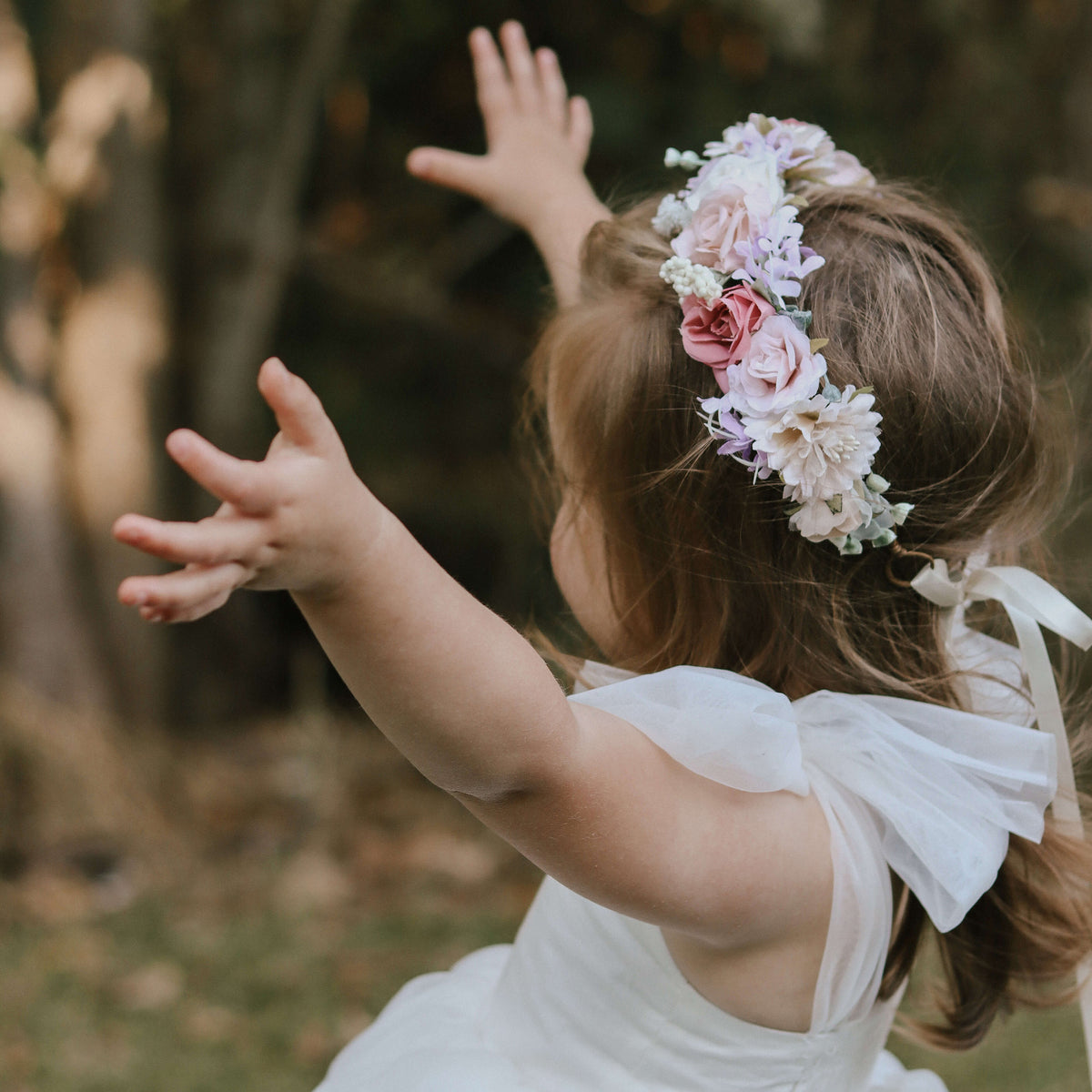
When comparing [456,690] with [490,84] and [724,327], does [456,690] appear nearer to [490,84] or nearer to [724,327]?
[724,327]

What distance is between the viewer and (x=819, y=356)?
1149mm

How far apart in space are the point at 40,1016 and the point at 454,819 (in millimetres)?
1388

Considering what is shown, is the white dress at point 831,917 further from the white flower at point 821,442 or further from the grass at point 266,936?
the grass at point 266,936

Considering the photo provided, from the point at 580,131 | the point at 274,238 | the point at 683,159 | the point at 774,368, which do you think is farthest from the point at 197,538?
the point at 274,238

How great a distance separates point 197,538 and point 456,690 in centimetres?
21

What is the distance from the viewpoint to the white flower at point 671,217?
1341mm

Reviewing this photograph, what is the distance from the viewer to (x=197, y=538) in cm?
73

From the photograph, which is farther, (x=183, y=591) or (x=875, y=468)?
(x=875, y=468)

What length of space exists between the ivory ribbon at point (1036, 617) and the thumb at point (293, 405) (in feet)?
2.23

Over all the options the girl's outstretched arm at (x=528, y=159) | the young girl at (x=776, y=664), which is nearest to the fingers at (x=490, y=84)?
the girl's outstretched arm at (x=528, y=159)

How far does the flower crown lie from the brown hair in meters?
0.04

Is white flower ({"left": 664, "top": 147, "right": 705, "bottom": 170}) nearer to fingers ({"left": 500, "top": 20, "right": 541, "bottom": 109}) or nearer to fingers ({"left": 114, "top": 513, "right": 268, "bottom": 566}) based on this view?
fingers ({"left": 500, "top": 20, "right": 541, "bottom": 109})

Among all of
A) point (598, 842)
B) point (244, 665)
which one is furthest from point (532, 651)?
point (244, 665)

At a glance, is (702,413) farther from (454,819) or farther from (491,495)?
(491,495)
